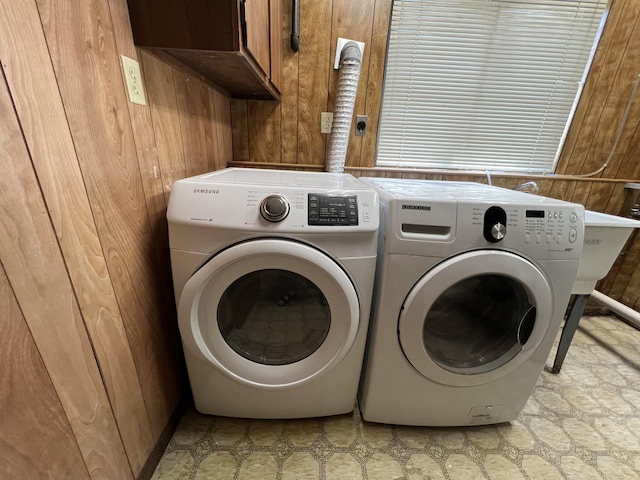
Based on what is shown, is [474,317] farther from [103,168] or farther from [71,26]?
[71,26]

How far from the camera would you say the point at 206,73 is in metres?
1.09

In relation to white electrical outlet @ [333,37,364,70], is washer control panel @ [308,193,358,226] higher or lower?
lower

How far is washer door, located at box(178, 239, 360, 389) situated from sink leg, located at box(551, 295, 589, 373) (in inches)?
42.8

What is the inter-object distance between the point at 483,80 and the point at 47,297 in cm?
206

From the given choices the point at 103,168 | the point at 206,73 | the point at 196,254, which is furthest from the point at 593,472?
the point at 206,73

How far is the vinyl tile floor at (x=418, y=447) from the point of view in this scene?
91cm

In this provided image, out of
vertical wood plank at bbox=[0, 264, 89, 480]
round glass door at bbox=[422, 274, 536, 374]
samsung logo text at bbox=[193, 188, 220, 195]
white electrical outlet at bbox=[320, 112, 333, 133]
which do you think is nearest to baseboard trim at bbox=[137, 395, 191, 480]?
vertical wood plank at bbox=[0, 264, 89, 480]

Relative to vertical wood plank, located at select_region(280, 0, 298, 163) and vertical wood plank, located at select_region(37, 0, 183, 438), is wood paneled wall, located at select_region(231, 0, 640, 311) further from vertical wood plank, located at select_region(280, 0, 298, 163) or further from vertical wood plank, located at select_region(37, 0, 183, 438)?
vertical wood plank, located at select_region(37, 0, 183, 438)

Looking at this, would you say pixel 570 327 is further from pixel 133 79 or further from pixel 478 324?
pixel 133 79

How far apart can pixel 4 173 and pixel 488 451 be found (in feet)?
5.19

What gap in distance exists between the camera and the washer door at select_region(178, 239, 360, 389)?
748 millimetres

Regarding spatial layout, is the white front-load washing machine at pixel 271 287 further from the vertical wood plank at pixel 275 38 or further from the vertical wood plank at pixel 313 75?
the vertical wood plank at pixel 313 75

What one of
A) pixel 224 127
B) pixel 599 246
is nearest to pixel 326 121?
pixel 224 127

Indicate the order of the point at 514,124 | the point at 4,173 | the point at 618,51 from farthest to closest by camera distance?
the point at 514,124 < the point at 618,51 < the point at 4,173
